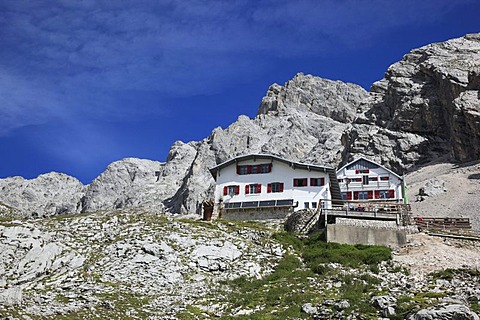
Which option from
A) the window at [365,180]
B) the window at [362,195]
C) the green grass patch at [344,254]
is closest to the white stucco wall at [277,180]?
the green grass patch at [344,254]

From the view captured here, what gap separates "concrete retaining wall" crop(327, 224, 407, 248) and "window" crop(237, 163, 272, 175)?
17.8m

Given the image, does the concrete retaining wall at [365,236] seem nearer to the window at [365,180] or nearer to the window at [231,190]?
the window at [231,190]

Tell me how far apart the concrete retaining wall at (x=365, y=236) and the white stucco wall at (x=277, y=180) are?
42.4 feet

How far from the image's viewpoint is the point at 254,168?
224 feet

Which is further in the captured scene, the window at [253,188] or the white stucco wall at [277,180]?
the window at [253,188]

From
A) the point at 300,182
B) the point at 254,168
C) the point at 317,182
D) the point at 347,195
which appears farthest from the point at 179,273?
the point at 347,195

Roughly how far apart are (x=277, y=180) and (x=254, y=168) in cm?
347

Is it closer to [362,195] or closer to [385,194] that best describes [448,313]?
[385,194]

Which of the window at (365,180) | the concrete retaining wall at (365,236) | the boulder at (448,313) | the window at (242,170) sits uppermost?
the window at (365,180)

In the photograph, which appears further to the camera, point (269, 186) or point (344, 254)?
point (269, 186)

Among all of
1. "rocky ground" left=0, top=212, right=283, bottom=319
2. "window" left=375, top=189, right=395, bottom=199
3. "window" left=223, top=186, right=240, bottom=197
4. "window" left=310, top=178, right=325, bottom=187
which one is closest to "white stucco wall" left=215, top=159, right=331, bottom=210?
"window" left=310, top=178, right=325, bottom=187

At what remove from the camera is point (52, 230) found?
4709 cm

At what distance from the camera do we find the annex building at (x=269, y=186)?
64500 mm

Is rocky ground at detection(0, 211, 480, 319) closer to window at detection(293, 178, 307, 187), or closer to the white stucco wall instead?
the white stucco wall
